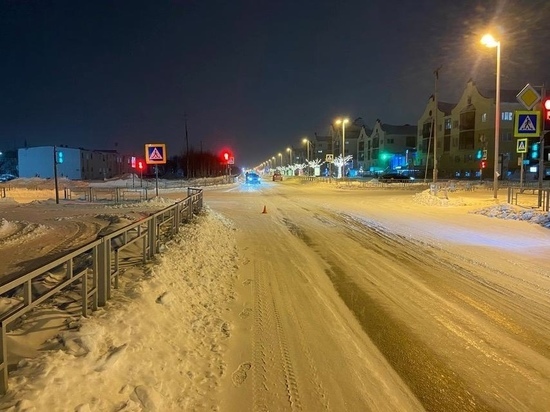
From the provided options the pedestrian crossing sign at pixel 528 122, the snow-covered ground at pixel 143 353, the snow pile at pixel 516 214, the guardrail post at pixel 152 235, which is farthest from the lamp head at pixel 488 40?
the snow-covered ground at pixel 143 353

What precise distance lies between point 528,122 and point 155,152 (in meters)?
16.9

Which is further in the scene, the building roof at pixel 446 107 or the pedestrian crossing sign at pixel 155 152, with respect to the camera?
the building roof at pixel 446 107

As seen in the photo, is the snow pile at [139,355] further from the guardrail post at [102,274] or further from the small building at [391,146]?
the small building at [391,146]

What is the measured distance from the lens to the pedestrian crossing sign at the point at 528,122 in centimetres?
2059

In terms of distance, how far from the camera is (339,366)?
5289mm

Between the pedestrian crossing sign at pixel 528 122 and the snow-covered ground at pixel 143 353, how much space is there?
17.8m

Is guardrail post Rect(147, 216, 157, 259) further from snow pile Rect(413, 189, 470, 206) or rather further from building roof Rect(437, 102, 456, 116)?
building roof Rect(437, 102, 456, 116)

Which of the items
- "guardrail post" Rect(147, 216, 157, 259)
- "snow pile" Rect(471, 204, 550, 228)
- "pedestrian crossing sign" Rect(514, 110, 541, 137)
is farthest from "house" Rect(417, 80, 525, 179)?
"guardrail post" Rect(147, 216, 157, 259)

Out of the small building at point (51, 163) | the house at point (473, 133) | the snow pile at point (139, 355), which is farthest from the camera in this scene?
the small building at point (51, 163)

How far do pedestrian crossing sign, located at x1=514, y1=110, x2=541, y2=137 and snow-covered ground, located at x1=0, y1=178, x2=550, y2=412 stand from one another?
17758 millimetres

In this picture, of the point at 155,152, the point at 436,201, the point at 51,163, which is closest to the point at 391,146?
the point at 51,163

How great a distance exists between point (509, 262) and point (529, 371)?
637 centimetres

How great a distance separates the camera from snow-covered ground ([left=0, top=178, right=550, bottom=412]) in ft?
12.5

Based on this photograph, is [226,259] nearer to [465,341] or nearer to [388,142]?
[465,341]
